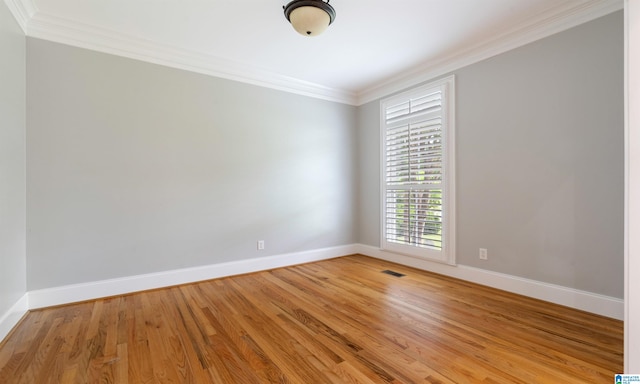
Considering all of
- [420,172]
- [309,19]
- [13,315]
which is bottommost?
[13,315]

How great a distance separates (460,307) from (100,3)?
417 cm

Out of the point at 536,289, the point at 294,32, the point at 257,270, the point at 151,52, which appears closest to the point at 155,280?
the point at 257,270

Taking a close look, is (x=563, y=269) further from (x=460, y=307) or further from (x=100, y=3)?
(x=100, y=3)

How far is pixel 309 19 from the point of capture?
2418 millimetres

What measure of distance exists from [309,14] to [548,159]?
2581 mm

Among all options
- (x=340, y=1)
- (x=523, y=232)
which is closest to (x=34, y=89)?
(x=340, y=1)

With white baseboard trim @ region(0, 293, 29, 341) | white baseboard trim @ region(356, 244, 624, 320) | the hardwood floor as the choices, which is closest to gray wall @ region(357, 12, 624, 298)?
white baseboard trim @ region(356, 244, 624, 320)

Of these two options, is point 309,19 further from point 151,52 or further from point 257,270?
point 257,270

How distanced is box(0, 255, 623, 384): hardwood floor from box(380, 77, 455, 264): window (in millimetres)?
867

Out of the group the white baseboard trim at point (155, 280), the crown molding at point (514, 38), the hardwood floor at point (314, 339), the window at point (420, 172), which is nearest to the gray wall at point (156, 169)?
the white baseboard trim at point (155, 280)

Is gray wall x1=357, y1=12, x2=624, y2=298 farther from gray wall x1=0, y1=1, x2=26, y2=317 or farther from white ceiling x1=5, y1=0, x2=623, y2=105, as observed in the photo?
gray wall x1=0, y1=1, x2=26, y2=317

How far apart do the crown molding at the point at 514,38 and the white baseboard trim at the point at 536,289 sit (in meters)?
2.40

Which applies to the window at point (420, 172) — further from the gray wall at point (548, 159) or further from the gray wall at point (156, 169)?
the gray wall at point (156, 169)

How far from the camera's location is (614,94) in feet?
7.67
